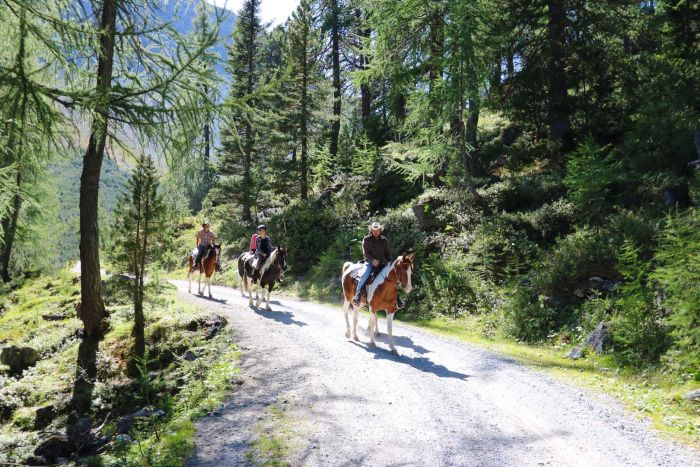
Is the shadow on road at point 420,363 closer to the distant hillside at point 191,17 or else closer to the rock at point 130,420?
the rock at point 130,420

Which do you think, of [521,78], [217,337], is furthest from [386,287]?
[521,78]

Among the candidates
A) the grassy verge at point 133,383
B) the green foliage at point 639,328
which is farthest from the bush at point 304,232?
the green foliage at point 639,328

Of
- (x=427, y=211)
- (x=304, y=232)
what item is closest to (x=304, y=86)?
(x=304, y=232)

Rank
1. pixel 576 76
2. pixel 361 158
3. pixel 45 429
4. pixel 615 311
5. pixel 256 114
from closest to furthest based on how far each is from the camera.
→ pixel 256 114
pixel 45 429
pixel 615 311
pixel 576 76
pixel 361 158

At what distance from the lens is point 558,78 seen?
20.1 metres

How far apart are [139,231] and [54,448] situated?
5236 millimetres

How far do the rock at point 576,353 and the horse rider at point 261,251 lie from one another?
405 inches

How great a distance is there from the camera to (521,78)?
20.7 m

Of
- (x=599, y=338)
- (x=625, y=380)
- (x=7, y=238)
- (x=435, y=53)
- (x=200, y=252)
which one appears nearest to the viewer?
(x=625, y=380)

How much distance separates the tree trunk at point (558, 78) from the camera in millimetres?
20031

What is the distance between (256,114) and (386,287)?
499cm

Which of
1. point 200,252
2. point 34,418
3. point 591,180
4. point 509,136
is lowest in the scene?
point 34,418

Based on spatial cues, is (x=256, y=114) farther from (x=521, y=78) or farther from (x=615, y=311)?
(x=521, y=78)

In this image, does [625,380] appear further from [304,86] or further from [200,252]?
[304,86]
